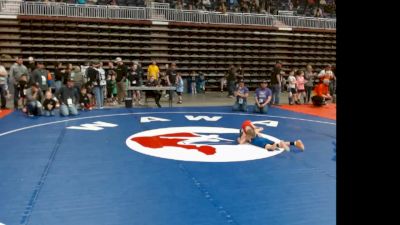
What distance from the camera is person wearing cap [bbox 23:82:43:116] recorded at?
41.2ft

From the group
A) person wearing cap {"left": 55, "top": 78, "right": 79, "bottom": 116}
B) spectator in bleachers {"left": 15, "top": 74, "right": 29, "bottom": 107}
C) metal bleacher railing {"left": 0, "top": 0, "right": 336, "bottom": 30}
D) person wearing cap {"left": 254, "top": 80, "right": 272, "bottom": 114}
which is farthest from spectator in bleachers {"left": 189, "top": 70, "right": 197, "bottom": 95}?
spectator in bleachers {"left": 15, "top": 74, "right": 29, "bottom": 107}

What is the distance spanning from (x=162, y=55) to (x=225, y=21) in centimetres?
441

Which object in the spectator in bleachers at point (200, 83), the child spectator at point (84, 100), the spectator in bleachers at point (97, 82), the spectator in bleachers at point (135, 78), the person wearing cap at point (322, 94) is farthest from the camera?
the spectator in bleachers at point (200, 83)

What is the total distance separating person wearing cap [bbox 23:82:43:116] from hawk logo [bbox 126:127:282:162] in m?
4.56

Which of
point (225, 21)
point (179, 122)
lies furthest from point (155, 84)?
point (225, 21)

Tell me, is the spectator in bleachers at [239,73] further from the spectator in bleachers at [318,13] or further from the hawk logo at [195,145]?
the hawk logo at [195,145]

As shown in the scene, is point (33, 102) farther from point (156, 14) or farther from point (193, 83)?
point (156, 14)

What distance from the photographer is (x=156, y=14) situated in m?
23.0

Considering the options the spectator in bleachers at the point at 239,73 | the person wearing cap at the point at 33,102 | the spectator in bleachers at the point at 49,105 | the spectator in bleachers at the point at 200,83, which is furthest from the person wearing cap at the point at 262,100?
the spectator in bleachers at the point at 200,83

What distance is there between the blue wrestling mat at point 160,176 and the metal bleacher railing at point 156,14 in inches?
456

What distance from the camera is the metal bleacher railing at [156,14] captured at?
2055 cm

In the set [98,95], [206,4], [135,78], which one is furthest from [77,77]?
[206,4]

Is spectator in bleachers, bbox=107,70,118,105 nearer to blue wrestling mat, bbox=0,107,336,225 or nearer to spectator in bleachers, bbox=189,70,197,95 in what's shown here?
blue wrestling mat, bbox=0,107,336,225

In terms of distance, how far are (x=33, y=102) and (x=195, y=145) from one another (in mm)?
6703
